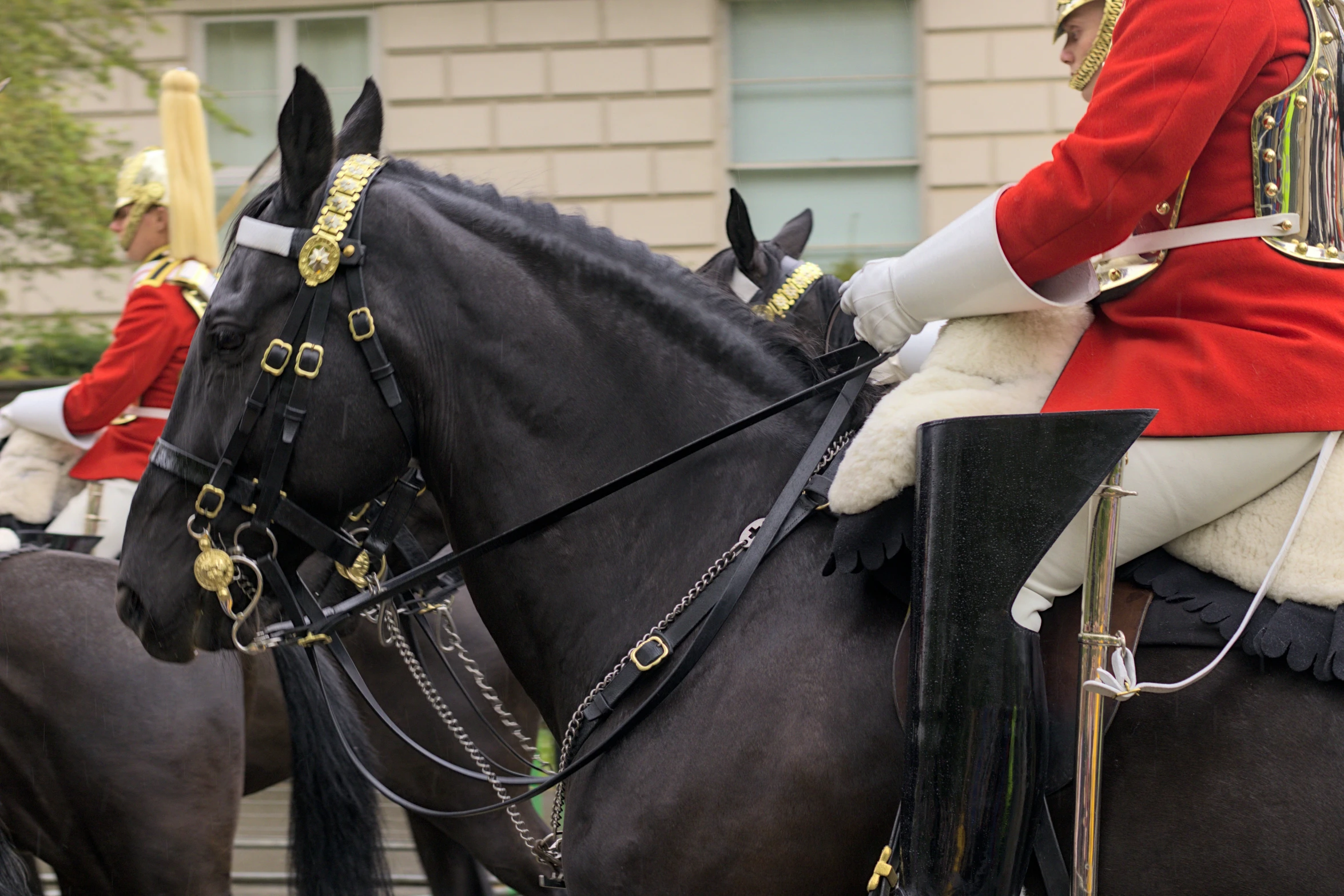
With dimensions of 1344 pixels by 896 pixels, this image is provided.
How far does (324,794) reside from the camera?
169 inches

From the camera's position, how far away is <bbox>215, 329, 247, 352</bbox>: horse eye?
8.01ft

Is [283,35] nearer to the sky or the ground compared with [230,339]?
nearer to the sky

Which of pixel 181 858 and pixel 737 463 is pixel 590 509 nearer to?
pixel 737 463

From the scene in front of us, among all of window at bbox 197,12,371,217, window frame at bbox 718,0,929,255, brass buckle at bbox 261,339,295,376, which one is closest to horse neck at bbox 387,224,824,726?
brass buckle at bbox 261,339,295,376

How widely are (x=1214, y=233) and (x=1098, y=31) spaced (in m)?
0.51

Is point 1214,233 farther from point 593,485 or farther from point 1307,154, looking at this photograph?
point 593,485

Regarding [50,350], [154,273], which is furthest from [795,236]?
[50,350]

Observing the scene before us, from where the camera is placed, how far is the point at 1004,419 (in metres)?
2.04

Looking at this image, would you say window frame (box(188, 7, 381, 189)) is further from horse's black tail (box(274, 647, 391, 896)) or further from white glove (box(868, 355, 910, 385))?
white glove (box(868, 355, 910, 385))

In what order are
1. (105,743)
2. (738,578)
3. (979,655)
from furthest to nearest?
(105,743) < (738,578) < (979,655)

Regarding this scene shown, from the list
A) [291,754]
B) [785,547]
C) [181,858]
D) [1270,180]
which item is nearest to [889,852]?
[785,547]

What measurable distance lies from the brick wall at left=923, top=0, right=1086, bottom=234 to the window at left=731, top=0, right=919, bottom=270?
1.04 feet

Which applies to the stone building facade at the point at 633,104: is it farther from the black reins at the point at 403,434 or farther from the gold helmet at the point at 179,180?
the black reins at the point at 403,434

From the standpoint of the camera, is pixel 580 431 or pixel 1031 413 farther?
pixel 580 431
